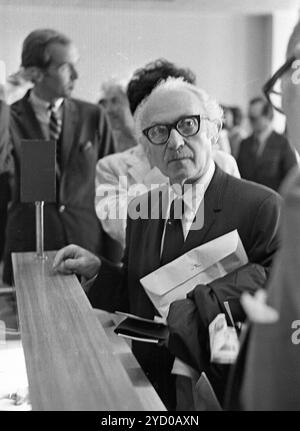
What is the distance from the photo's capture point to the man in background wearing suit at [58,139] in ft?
5.32

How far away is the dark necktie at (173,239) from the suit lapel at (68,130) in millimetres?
559

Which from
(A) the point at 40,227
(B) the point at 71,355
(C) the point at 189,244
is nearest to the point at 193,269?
(C) the point at 189,244

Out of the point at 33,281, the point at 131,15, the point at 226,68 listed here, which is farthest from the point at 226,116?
the point at 33,281

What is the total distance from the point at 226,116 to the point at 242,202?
40 centimetres

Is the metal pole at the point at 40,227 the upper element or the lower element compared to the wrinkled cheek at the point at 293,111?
lower

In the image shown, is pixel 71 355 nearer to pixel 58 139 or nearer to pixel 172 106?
pixel 172 106

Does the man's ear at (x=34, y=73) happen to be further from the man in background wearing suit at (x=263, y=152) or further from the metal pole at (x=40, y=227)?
the man in background wearing suit at (x=263, y=152)

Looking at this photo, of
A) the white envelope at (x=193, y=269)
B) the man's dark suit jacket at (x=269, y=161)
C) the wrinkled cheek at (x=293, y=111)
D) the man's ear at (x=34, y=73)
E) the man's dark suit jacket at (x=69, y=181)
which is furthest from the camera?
the man's dark suit jacket at (x=69, y=181)

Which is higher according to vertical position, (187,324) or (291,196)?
(291,196)

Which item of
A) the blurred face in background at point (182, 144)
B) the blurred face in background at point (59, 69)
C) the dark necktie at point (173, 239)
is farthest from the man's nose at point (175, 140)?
the blurred face in background at point (59, 69)

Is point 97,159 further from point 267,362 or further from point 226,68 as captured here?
point 267,362

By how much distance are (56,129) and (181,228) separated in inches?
24.7

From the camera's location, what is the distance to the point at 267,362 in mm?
649

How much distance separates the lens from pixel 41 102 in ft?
5.54
